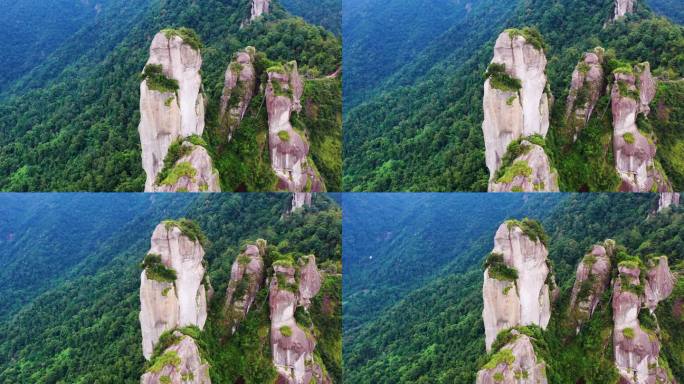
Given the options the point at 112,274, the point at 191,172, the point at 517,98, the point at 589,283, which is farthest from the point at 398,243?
the point at 112,274

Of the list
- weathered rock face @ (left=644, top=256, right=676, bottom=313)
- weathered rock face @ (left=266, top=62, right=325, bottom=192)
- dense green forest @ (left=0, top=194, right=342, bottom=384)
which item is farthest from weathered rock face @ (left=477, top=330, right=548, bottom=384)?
weathered rock face @ (left=266, top=62, right=325, bottom=192)

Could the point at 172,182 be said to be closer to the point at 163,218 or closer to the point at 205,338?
the point at 163,218

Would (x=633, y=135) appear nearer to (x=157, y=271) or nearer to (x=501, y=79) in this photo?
(x=501, y=79)

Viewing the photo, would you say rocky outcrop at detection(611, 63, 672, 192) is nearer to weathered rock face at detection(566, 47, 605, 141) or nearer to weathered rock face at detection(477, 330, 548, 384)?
weathered rock face at detection(566, 47, 605, 141)

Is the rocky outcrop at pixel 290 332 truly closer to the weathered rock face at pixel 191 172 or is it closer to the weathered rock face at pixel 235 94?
the weathered rock face at pixel 191 172

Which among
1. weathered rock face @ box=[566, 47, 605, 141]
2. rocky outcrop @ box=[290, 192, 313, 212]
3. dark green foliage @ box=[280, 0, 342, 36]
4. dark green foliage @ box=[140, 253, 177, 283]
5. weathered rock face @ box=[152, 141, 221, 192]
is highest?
dark green foliage @ box=[280, 0, 342, 36]

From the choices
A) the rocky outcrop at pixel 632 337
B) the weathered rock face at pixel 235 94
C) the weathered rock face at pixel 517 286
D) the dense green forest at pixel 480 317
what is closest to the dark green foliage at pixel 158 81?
the weathered rock face at pixel 235 94
